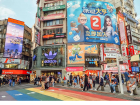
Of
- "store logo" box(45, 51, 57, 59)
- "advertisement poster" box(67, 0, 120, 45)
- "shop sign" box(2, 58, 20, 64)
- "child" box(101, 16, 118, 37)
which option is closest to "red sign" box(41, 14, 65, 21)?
"advertisement poster" box(67, 0, 120, 45)

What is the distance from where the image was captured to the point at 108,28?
34969 millimetres

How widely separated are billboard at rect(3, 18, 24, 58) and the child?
93.0ft

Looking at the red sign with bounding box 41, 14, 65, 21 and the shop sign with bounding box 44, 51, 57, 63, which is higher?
the red sign with bounding box 41, 14, 65, 21

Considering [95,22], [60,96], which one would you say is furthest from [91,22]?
[60,96]

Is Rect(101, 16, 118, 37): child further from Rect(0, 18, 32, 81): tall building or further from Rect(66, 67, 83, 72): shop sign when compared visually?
Rect(0, 18, 32, 81): tall building

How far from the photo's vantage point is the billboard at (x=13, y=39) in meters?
36.4

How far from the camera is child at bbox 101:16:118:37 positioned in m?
34.5

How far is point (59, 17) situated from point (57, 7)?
3.67 meters

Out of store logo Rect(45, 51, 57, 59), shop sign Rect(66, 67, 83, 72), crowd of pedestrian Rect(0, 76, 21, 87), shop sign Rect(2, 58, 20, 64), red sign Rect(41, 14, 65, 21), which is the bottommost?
crowd of pedestrian Rect(0, 76, 21, 87)

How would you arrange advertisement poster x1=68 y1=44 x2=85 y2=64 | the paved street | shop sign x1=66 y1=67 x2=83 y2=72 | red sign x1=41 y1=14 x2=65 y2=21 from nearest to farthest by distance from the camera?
the paved street
shop sign x1=66 y1=67 x2=83 y2=72
advertisement poster x1=68 y1=44 x2=85 y2=64
red sign x1=41 y1=14 x2=65 y2=21

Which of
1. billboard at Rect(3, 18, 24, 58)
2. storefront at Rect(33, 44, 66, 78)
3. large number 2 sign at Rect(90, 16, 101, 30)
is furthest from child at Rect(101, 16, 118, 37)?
billboard at Rect(3, 18, 24, 58)

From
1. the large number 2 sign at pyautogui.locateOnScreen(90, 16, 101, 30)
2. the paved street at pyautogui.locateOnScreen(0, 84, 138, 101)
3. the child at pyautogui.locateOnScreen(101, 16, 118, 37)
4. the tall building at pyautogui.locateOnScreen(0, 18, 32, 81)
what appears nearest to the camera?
the paved street at pyautogui.locateOnScreen(0, 84, 138, 101)

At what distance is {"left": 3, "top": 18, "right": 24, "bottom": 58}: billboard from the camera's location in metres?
36.4

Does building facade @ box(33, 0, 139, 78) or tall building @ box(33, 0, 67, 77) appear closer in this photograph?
building facade @ box(33, 0, 139, 78)
